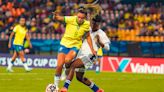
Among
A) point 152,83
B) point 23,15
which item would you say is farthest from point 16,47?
point 23,15

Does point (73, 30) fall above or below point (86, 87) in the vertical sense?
above

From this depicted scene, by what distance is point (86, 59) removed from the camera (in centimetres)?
1747

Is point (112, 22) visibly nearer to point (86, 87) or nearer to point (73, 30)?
point (86, 87)

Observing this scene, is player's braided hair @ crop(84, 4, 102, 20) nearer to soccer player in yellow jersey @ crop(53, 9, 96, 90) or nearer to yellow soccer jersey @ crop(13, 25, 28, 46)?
soccer player in yellow jersey @ crop(53, 9, 96, 90)

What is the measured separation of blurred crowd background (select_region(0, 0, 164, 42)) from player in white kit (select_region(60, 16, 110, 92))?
53.0ft

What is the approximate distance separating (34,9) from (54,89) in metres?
27.7

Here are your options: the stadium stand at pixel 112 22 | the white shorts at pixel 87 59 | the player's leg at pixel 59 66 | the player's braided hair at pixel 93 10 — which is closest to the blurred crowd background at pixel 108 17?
the stadium stand at pixel 112 22

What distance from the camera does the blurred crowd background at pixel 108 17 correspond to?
36875 millimetres

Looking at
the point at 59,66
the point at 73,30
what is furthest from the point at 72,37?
the point at 59,66

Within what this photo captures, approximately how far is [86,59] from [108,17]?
22.4 m

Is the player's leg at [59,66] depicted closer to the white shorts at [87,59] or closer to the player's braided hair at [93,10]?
the white shorts at [87,59]

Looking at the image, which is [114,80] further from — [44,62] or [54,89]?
[44,62]

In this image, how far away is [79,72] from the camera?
1742cm

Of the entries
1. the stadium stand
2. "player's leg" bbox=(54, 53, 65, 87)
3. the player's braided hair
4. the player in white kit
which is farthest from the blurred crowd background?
"player's leg" bbox=(54, 53, 65, 87)
